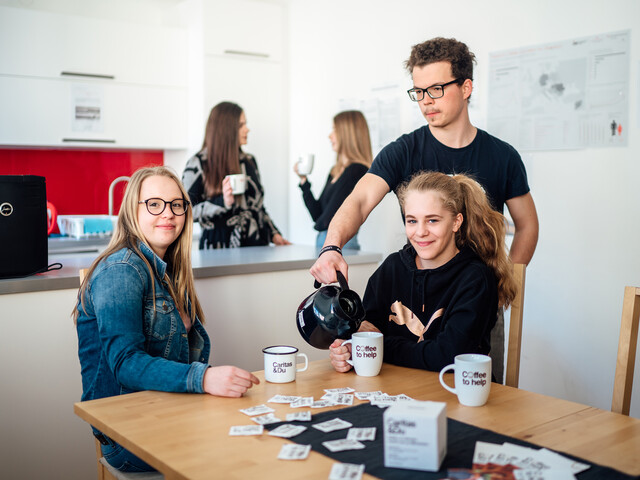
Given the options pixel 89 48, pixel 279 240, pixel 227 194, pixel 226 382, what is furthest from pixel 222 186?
pixel 226 382

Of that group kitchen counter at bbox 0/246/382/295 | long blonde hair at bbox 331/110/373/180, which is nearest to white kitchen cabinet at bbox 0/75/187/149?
long blonde hair at bbox 331/110/373/180

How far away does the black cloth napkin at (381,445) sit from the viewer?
98 cm

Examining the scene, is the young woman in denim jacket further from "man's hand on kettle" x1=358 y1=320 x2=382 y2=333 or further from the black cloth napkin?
"man's hand on kettle" x1=358 y1=320 x2=382 y2=333

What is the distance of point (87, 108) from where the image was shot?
4449 millimetres

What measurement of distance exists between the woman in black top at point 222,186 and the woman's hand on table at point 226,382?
217 cm

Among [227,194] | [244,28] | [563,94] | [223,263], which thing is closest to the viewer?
[223,263]

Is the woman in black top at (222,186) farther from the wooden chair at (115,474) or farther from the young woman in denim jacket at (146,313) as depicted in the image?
the wooden chair at (115,474)

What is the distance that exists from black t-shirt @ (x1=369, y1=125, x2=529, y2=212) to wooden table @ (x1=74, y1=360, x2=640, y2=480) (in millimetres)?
767

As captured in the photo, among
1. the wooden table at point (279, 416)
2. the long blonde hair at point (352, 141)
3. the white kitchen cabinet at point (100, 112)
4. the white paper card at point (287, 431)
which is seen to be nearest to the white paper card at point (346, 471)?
the wooden table at point (279, 416)

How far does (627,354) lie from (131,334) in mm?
1086

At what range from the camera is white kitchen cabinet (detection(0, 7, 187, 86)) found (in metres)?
4.15

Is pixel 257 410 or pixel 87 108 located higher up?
pixel 87 108

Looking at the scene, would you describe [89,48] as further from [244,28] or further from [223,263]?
[223,263]

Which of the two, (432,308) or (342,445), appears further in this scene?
(432,308)
